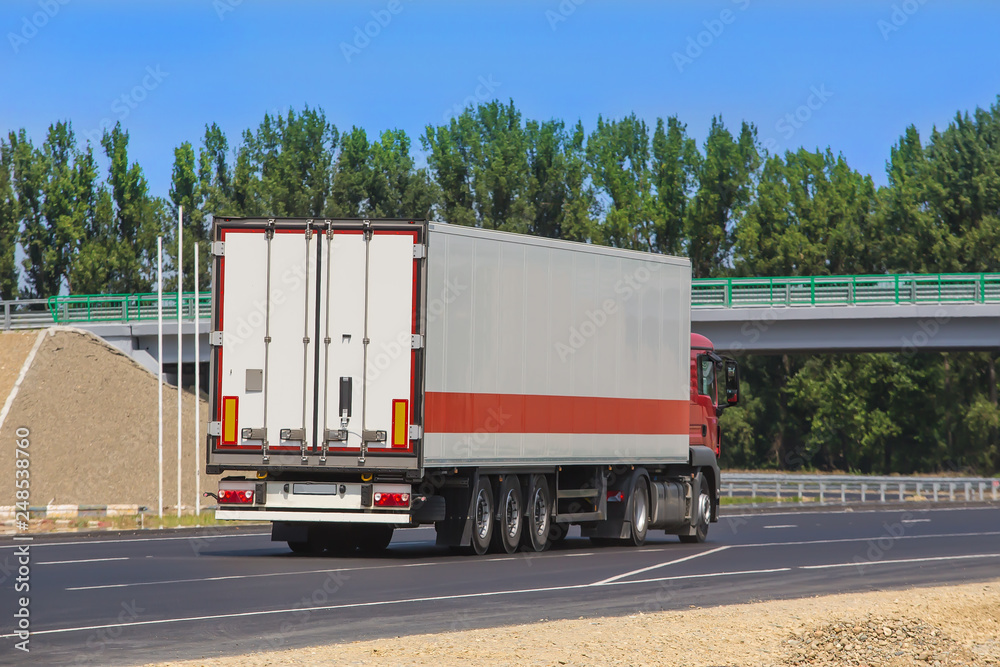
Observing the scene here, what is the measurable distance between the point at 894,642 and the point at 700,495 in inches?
575

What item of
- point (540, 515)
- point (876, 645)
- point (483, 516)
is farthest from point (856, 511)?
point (876, 645)

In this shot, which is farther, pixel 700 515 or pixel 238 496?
pixel 700 515

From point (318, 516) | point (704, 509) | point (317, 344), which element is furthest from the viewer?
point (704, 509)

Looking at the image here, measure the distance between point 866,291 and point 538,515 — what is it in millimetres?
34691

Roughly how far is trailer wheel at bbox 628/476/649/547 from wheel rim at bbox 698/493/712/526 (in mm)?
1566

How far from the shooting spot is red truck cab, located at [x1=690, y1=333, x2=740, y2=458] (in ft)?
85.8

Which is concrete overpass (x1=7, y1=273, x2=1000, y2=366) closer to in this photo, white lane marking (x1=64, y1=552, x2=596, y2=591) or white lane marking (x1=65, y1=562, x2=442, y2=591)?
white lane marking (x1=64, y1=552, x2=596, y2=591)

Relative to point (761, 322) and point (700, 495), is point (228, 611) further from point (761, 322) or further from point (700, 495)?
point (761, 322)

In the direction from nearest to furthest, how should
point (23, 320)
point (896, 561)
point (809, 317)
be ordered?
point (896, 561) < point (809, 317) < point (23, 320)

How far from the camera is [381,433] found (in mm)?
19547

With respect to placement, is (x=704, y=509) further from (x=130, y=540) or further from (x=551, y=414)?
(x=130, y=540)

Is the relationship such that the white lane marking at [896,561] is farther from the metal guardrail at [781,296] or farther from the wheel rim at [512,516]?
the metal guardrail at [781,296]

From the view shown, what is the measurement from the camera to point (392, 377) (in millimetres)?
19578

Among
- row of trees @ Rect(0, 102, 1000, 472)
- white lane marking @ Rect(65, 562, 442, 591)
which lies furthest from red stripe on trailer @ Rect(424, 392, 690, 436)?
row of trees @ Rect(0, 102, 1000, 472)
